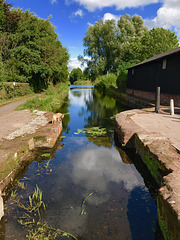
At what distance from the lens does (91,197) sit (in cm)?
350

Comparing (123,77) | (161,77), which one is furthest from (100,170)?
(123,77)

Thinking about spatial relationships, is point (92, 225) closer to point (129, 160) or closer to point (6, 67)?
point (129, 160)

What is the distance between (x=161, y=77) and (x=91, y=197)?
13.6 m

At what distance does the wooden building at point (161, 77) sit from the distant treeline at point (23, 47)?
10.6 m

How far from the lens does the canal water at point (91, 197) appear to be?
2.72 meters

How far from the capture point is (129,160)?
5.29m

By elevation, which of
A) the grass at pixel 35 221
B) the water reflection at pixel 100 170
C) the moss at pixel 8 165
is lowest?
the water reflection at pixel 100 170

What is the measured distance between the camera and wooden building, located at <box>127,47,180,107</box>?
41.2 feet

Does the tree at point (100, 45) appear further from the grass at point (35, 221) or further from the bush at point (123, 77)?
the grass at point (35, 221)

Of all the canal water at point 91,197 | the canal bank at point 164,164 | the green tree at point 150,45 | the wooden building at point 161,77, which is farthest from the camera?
the green tree at point 150,45

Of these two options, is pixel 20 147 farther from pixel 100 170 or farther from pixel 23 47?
pixel 23 47

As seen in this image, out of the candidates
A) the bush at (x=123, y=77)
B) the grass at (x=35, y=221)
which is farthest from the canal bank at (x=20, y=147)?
the bush at (x=123, y=77)

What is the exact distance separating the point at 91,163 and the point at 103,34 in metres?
32.8

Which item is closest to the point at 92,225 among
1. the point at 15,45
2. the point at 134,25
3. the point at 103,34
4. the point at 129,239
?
the point at 129,239
